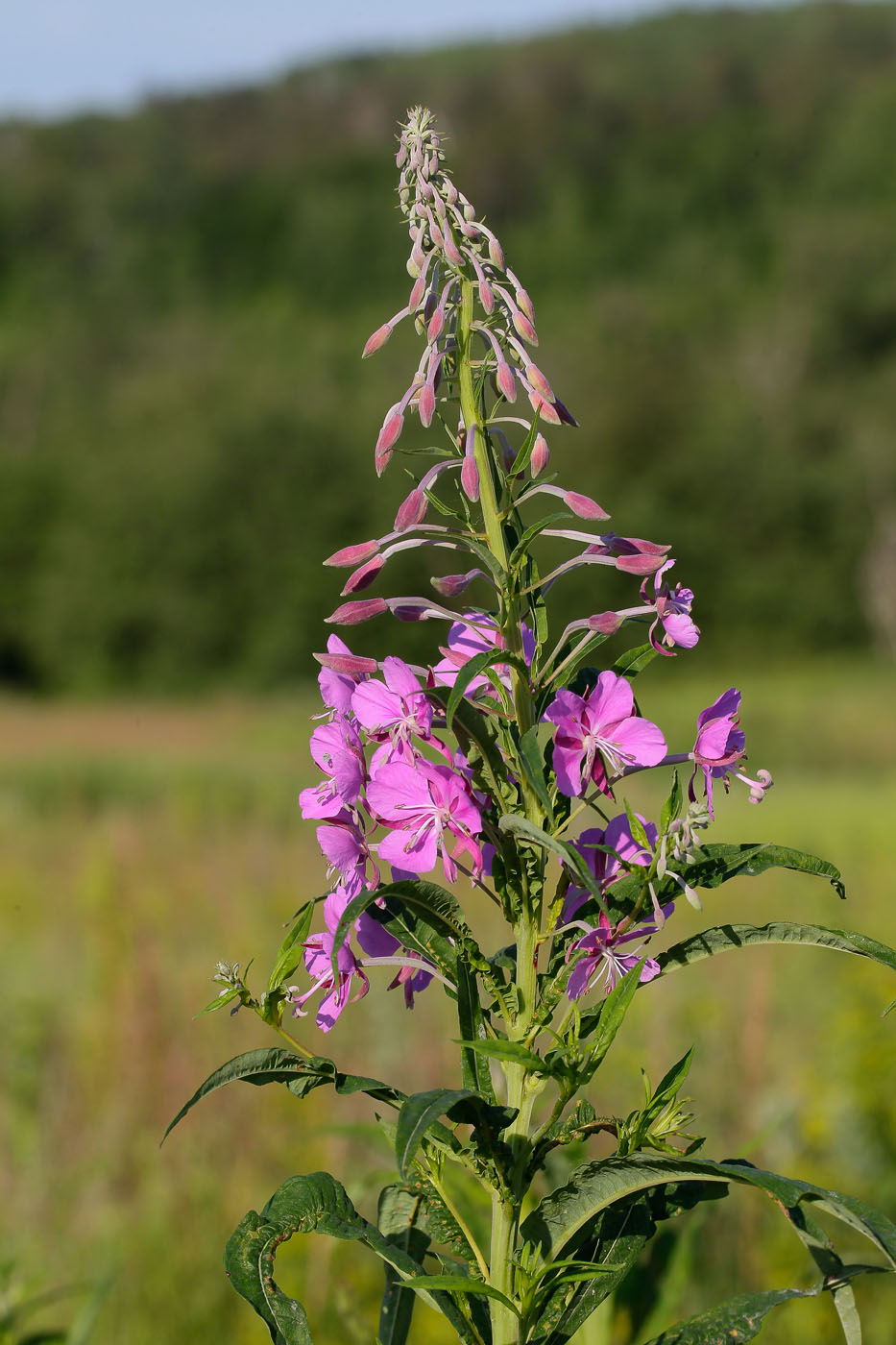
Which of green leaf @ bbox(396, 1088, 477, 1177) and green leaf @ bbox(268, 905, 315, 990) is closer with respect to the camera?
green leaf @ bbox(396, 1088, 477, 1177)

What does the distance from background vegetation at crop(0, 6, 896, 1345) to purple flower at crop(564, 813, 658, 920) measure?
69 centimetres

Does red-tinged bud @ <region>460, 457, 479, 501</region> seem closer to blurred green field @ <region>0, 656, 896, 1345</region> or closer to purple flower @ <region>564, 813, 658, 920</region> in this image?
purple flower @ <region>564, 813, 658, 920</region>

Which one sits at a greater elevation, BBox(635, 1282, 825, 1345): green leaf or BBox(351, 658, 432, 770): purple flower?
BBox(351, 658, 432, 770): purple flower

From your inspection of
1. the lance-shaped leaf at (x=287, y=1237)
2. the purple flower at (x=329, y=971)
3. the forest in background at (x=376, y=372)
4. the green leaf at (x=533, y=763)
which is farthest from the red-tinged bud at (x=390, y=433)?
the forest in background at (x=376, y=372)

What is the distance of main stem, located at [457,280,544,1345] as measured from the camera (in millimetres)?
1021

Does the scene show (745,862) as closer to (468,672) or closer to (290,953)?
(468,672)

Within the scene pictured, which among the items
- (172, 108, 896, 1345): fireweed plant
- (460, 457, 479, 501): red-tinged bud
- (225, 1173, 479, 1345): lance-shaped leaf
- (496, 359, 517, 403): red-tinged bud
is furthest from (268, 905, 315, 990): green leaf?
(496, 359, 517, 403): red-tinged bud

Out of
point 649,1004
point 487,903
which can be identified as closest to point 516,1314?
point 649,1004

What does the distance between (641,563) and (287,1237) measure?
0.65m

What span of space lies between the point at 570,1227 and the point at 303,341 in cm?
5261

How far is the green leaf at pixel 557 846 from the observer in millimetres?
850

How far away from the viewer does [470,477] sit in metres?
1.01

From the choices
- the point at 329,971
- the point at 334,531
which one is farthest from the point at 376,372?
the point at 329,971

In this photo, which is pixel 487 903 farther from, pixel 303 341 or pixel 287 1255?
pixel 303 341
